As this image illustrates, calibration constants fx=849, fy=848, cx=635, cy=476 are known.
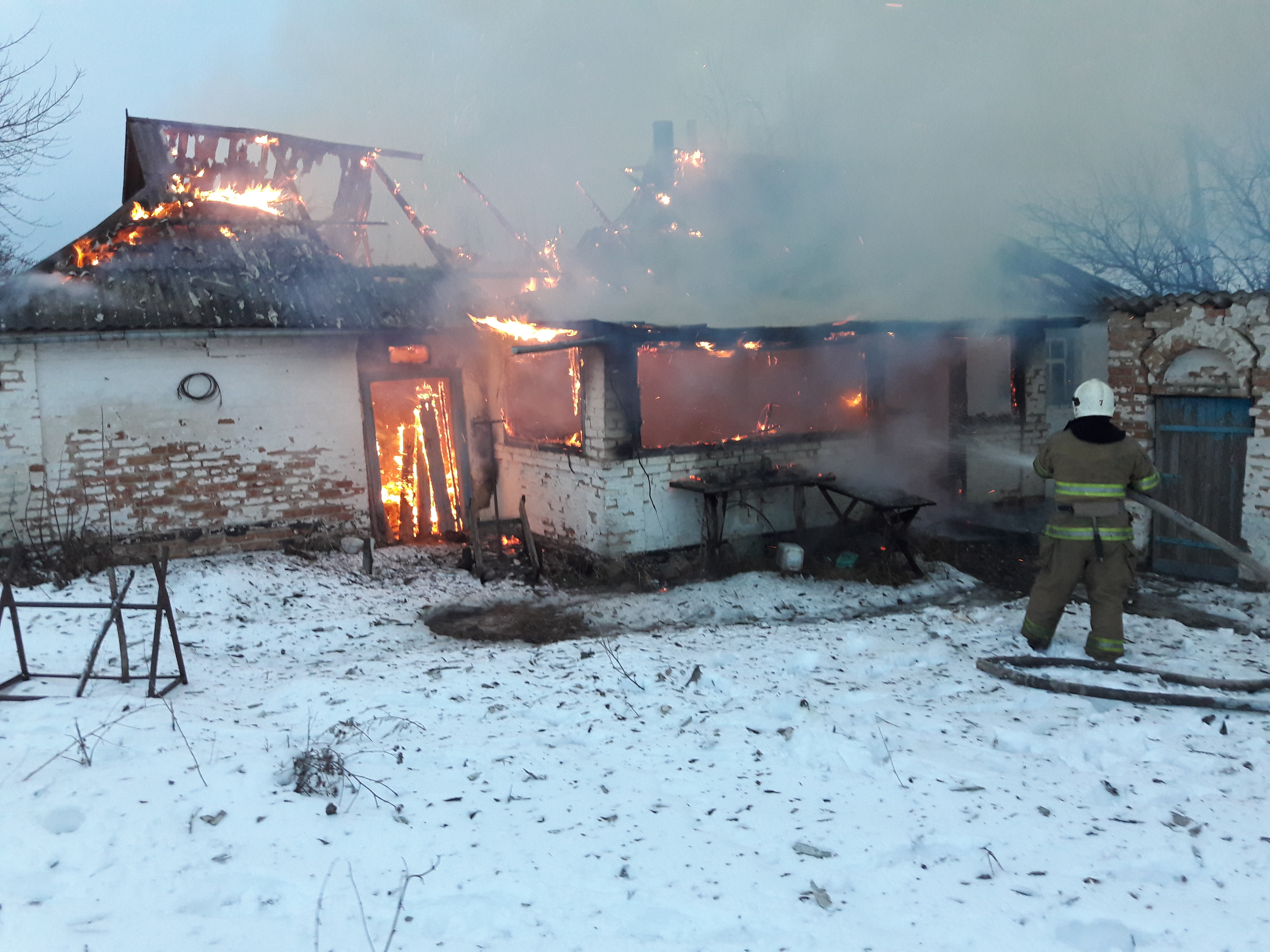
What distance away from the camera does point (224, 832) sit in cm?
382

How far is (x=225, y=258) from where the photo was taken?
1120 centimetres

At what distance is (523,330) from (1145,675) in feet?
26.4

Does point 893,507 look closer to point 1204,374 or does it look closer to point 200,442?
point 1204,374

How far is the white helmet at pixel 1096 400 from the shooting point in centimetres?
616

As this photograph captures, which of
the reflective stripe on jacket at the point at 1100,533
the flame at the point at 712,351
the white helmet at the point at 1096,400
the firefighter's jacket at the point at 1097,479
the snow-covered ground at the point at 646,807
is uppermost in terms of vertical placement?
the flame at the point at 712,351

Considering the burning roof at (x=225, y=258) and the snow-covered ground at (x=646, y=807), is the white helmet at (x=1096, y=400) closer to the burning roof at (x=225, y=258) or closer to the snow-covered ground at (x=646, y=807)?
the snow-covered ground at (x=646, y=807)

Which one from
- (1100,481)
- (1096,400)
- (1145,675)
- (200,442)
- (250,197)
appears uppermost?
(250,197)

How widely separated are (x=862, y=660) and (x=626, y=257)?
1186 centimetres

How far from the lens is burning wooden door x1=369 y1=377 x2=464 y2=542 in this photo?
1223 cm

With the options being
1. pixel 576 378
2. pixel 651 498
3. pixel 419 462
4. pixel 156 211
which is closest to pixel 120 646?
pixel 651 498

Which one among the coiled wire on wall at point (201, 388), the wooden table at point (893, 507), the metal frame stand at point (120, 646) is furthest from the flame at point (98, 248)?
the wooden table at point (893, 507)

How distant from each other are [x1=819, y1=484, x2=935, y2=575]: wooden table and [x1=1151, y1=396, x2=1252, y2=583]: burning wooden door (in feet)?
8.09

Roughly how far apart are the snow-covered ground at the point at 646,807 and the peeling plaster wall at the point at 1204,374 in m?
2.64

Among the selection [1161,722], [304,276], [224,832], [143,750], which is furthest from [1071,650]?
[304,276]
